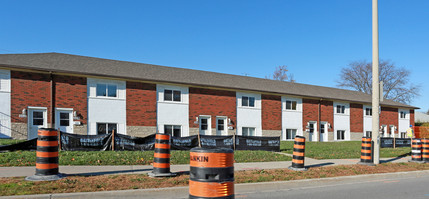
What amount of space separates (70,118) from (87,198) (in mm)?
16673

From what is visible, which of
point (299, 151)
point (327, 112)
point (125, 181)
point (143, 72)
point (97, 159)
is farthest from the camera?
point (327, 112)

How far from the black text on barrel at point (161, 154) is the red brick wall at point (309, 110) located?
83.9 ft

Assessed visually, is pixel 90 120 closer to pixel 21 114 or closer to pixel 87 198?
pixel 21 114

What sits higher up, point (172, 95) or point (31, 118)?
point (172, 95)

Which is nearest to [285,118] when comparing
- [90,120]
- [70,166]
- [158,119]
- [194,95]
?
[194,95]

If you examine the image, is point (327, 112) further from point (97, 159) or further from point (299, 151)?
point (97, 159)

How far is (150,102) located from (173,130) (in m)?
2.74

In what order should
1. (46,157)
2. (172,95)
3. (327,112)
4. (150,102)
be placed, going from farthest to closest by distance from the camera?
(327,112), (172,95), (150,102), (46,157)

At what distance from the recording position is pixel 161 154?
8984 mm

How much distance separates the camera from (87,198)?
6887 millimetres

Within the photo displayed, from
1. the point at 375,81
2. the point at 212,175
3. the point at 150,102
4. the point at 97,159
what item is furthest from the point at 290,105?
the point at 212,175

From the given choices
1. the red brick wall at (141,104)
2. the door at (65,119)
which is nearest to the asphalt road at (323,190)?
the door at (65,119)

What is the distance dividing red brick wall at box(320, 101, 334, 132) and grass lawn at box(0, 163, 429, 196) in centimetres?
2323

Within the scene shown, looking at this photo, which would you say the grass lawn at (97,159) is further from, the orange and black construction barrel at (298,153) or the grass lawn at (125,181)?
the grass lawn at (125,181)
